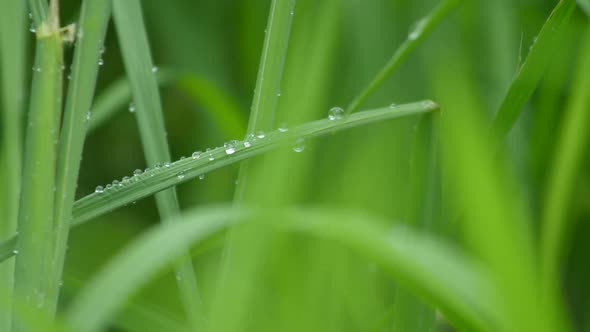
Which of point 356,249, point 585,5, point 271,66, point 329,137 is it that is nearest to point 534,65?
point 585,5

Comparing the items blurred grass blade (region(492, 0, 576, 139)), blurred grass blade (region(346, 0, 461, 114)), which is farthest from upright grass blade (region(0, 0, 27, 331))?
blurred grass blade (region(492, 0, 576, 139))

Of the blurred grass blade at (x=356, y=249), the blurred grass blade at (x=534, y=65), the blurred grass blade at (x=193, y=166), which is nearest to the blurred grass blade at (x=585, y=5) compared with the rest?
the blurred grass blade at (x=534, y=65)

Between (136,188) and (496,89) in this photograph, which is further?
(496,89)

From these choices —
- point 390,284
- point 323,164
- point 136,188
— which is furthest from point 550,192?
point 136,188

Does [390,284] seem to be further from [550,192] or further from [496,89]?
[496,89]

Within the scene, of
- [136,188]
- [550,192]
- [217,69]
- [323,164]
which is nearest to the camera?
[136,188]

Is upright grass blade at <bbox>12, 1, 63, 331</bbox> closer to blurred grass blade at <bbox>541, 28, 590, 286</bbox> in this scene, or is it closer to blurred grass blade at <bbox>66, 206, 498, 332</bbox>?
blurred grass blade at <bbox>66, 206, 498, 332</bbox>
